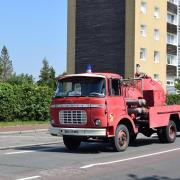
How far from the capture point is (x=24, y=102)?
3222 cm

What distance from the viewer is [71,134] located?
1620 cm

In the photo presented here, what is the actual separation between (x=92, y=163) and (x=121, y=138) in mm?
3274

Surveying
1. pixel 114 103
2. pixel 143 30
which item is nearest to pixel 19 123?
pixel 114 103

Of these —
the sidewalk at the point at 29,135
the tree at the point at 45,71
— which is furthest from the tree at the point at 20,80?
the tree at the point at 45,71

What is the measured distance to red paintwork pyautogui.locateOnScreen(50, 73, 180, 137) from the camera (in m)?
16.0

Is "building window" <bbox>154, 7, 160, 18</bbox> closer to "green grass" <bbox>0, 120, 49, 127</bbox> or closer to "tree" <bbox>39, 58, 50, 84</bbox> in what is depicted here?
"green grass" <bbox>0, 120, 49, 127</bbox>

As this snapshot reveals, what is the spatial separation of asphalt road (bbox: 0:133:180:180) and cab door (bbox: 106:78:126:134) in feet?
3.49

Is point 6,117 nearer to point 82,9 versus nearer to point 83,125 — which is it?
point 83,125

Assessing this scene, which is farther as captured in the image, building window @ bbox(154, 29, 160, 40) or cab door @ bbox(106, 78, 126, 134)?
building window @ bbox(154, 29, 160, 40)

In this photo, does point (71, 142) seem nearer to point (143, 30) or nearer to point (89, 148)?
point (89, 148)

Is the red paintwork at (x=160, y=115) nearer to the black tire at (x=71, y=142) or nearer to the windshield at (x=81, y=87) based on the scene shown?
the black tire at (x=71, y=142)

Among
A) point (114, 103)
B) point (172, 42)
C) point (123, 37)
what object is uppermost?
point (172, 42)

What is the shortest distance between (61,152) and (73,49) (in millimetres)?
51794

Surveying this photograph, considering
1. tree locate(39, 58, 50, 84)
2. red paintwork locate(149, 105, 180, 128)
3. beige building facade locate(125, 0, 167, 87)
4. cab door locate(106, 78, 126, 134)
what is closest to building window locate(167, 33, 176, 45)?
beige building facade locate(125, 0, 167, 87)
